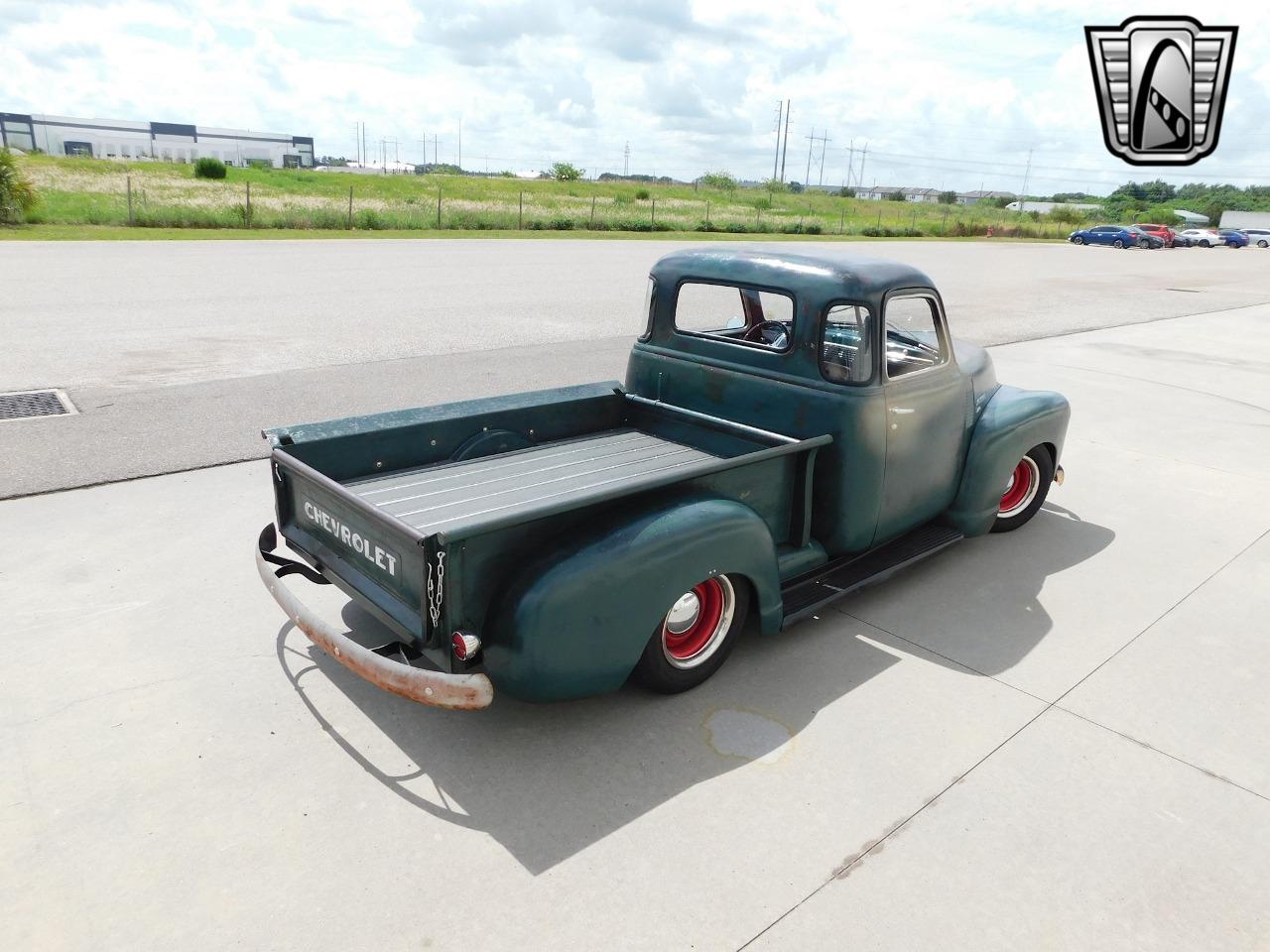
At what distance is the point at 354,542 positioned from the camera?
139 inches

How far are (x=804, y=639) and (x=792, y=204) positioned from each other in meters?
59.1

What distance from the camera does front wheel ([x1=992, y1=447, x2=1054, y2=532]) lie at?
18.5 feet

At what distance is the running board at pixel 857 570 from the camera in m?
4.14

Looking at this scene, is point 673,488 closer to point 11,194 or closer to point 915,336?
point 915,336

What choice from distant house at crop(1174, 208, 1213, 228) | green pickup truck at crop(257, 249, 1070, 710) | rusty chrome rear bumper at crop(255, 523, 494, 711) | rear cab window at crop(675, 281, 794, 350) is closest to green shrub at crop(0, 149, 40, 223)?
green pickup truck at crop(257, 249, 1070, 710)

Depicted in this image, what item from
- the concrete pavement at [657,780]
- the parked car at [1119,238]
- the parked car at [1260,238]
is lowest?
the concrete pavement at [657,780]

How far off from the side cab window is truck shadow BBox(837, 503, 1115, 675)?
1.20 meters

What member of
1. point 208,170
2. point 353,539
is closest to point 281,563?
point 353,539

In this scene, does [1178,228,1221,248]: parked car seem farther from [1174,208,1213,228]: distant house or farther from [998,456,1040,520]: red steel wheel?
[998,456,1040,520]: red steel wheel

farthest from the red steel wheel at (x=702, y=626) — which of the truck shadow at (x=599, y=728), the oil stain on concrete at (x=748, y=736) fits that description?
the oil stain on concrete at (x=748, y=736)

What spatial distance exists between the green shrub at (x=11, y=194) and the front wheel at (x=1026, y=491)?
81.7ft

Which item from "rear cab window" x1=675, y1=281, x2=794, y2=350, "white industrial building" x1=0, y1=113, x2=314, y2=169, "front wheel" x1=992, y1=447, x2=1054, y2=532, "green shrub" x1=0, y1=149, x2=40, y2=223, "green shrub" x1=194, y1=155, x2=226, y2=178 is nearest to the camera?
"rear cab window" x1=675, y1=281, x2=794, y2=350

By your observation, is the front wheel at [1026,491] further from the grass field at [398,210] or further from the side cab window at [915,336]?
the grass field at [398,210]

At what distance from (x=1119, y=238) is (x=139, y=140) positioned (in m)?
106
